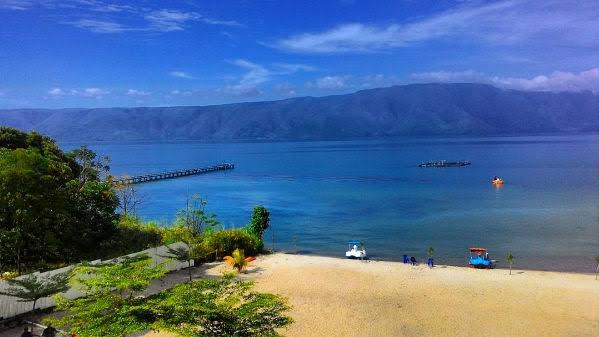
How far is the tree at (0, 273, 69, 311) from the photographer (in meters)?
19.0

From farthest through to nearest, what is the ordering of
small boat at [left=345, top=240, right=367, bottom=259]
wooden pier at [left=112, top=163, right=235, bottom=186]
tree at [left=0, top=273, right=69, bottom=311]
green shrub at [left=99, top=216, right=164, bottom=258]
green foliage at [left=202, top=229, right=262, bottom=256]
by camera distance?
wooden pier at [left=112, top=163, right=235, bottom=186]
small boat at [left=345, top=240, right=367, bottom=259]
green foliage at [left=202, top=229, right=262, bottom=256]
green shrub at [left=99, top=216, right=164, bottom=258]
tree at [left=0, top=273, right=69, bottom=311]

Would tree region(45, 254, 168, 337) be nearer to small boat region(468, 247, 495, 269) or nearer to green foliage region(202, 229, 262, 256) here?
green foliage region(202, 229, 262, 256)

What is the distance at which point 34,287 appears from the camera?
1914cm

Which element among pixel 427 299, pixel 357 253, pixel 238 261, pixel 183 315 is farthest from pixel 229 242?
pixel 183 315

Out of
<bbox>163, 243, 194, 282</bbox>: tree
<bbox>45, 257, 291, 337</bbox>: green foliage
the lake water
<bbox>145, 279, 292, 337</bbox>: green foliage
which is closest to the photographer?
<bbox>45, 257, 291, 337</bbox>: green foliage

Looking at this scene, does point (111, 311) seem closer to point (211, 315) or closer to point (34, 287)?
point (211, 315)

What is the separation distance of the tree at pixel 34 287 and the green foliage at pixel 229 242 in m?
13.5

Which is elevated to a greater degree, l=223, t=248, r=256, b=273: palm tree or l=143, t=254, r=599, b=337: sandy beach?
l=223, t=248, r=256, b=273: palm tree

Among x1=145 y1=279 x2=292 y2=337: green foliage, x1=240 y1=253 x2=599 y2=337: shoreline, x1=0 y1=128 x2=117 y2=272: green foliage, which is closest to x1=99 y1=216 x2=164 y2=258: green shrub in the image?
x1=0 y1=128 x2=117 y2=272: green foliage

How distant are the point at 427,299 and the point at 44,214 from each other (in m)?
21.8

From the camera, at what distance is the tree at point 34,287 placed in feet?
62.4

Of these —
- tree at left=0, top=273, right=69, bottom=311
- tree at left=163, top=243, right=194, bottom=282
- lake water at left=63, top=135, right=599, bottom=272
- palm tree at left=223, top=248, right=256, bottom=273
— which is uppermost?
tree at left=0, top=273, right=69, bottom=311

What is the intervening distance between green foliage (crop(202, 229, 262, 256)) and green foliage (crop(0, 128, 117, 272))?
6.82m

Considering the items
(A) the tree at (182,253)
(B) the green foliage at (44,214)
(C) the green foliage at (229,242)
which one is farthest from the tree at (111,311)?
(C) the green foliage at (229,242)
